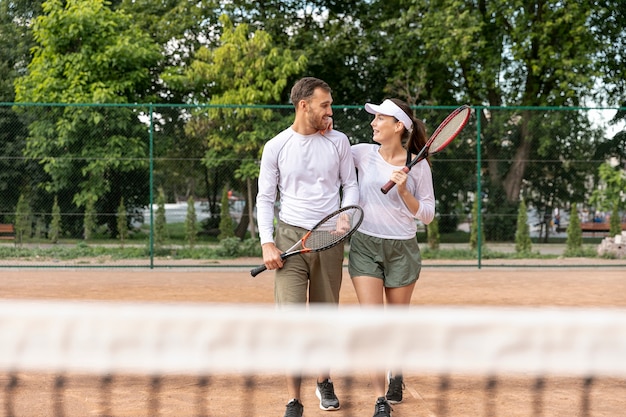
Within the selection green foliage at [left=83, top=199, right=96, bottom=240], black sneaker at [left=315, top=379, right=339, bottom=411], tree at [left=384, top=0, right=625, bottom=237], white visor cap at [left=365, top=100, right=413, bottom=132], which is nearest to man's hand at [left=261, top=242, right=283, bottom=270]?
black sneaker at [left=315, top=379, right=339, bottom=411]

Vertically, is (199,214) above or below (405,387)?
above

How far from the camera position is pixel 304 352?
273 centimetres

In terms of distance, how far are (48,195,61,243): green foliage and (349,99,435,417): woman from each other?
9643 mm

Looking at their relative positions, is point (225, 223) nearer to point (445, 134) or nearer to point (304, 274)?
point (445, 134)

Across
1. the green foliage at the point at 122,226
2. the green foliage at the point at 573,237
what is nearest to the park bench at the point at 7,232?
the green foliage at the point at 122,226

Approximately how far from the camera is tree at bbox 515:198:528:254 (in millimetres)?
14734

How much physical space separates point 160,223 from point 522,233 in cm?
577

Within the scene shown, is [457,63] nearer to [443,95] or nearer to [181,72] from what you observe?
[443,95]

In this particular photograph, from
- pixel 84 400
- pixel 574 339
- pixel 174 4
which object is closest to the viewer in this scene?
pixel 574 339

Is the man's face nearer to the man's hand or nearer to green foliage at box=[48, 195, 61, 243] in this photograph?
the man's hand

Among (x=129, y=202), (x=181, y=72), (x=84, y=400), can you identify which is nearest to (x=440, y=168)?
(x=129, y=202)

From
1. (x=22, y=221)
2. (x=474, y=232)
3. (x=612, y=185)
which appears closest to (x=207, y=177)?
(x=22, y=221)

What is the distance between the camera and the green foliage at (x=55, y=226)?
13539 millimetres

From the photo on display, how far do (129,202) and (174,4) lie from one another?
10.00 meters
